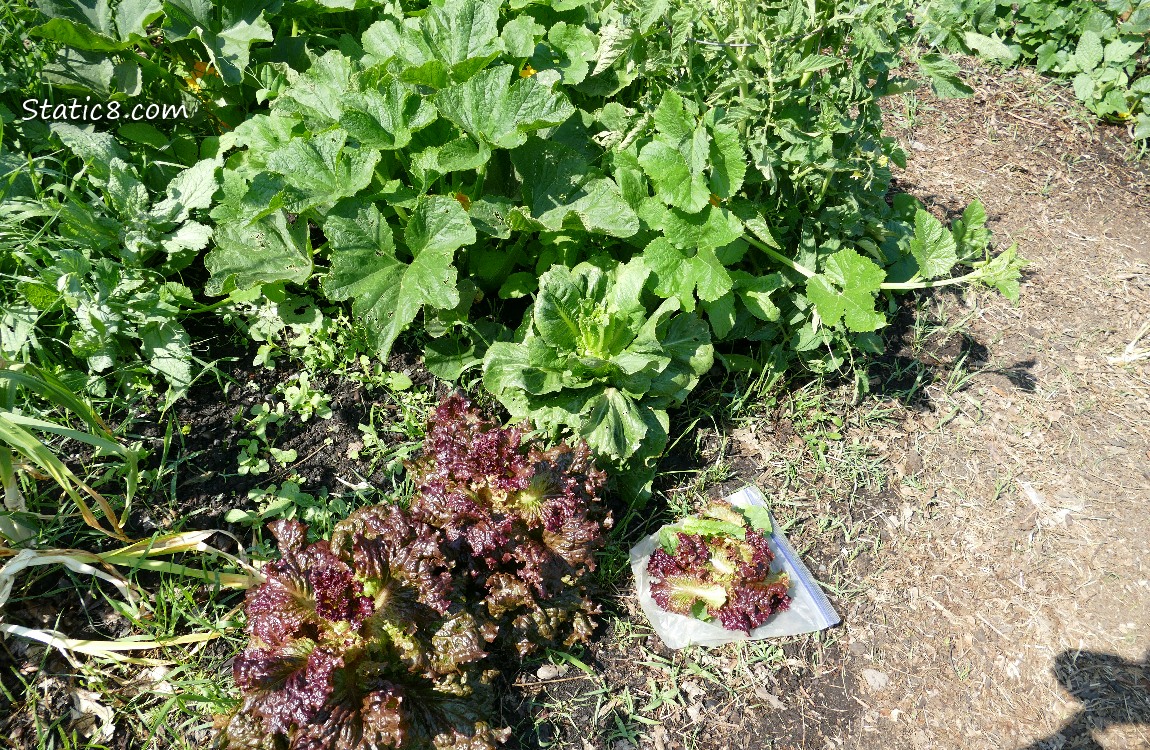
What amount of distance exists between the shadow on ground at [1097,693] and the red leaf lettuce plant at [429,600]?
1611 mm

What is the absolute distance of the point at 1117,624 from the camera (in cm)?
270

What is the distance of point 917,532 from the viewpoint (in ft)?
9.55

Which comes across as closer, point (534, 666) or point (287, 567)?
point (287, 567)

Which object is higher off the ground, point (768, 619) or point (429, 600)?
point (429, 600)

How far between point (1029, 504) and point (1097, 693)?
713mm

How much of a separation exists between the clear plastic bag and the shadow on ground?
0.76 m

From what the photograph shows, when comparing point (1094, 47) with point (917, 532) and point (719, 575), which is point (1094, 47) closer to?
point (917, 532)

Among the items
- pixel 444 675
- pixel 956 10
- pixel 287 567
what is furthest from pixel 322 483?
pixel 956 10

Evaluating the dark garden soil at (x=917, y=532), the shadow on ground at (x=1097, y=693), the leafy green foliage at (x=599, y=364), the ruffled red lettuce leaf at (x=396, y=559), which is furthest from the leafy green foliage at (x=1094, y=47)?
the ruffled red lettuce leaf at (x=396, y=559)

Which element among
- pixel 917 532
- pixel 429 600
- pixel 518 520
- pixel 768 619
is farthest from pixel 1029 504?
pixel 429 600

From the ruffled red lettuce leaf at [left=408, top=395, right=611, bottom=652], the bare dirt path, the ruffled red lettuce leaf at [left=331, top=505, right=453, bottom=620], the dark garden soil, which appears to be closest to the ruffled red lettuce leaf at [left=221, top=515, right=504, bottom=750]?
the ruffled red lettuce leaf at [left=331, top=505, right=453, bottom=620]

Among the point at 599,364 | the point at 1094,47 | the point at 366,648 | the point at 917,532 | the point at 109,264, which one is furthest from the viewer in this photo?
the point at 1094,47

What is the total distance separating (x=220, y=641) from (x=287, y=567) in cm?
45

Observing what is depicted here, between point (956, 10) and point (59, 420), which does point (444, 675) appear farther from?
point (956, 10)
